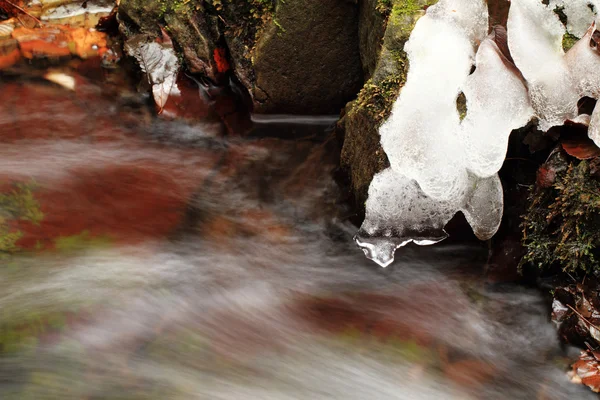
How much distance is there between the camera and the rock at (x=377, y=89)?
270cm

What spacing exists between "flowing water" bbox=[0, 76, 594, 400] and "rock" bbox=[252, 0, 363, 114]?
15.1 inches

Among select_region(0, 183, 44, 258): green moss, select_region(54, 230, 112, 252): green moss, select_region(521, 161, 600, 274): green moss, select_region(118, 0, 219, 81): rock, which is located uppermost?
select_region(118, 0, 219, 81): rock

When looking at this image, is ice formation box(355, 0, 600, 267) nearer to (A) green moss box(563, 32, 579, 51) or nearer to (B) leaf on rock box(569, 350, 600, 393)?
(A) green moss box(563, 32, 579, 51)

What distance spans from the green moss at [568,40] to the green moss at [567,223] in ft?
1.76

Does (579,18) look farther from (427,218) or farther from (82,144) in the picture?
(82,144)

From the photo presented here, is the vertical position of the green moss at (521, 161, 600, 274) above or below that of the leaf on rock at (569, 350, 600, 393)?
above

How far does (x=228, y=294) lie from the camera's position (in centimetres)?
283

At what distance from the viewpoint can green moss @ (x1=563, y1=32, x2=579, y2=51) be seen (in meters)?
2.51

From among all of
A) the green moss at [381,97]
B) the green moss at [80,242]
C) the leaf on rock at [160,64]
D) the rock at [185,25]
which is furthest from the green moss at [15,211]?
the green moss at [381,97]

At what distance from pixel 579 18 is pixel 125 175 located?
102 inches

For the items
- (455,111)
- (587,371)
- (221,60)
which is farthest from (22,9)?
(587,371)

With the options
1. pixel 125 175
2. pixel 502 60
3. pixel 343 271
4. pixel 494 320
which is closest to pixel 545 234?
pixel 494 320

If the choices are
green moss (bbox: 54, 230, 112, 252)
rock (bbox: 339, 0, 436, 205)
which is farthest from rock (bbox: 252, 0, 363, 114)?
green moss (bbox: 54, 230, 112, 252)

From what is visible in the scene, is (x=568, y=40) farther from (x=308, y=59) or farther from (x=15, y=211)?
(x=15, y=211)
